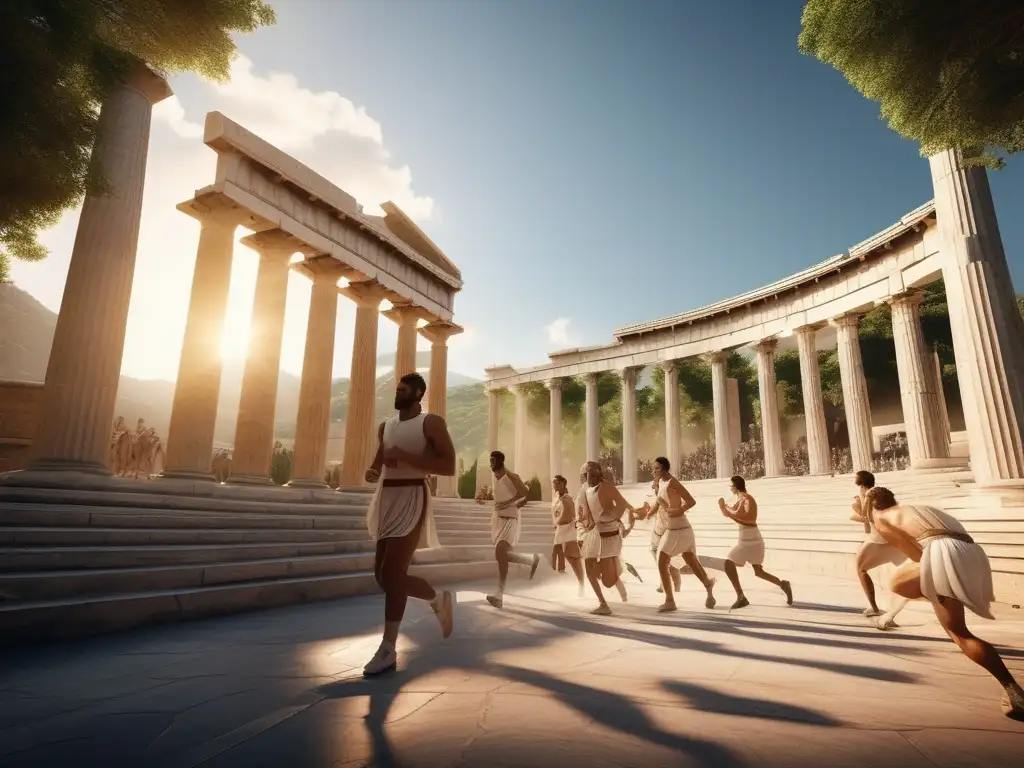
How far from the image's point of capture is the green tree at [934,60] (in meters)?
6.62

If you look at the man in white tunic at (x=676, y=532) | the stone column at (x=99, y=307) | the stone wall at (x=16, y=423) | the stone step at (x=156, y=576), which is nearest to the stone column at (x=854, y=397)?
the man in white tunic at (x=676, y=532)

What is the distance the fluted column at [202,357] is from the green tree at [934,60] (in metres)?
13.4

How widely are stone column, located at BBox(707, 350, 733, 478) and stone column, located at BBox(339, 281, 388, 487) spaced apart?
1803cm

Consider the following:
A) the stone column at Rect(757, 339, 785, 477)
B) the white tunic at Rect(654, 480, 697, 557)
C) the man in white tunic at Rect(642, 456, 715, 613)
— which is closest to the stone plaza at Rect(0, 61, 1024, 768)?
the man in white tunic at Rect(642, 456, 715, 613)

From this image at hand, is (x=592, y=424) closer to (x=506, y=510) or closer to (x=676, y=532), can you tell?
(x=506, y=510)

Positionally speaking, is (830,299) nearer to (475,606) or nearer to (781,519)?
(781,519)

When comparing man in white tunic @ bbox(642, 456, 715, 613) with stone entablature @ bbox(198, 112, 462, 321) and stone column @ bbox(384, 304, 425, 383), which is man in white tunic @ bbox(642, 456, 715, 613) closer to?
stone entablature @ bbox(198, 112, 462, 321)

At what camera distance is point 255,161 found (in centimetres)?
1528

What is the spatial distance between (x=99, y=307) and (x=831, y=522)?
1954 centimetres

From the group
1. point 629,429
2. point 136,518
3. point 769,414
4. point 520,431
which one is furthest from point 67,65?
point 520,431

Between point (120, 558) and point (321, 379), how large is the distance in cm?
1035

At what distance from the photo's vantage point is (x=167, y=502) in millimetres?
10414

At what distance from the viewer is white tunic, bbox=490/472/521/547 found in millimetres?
9273

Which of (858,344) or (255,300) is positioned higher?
(858,344)
